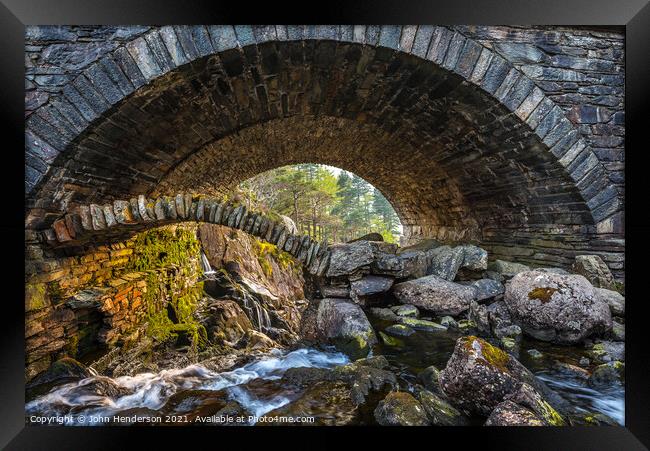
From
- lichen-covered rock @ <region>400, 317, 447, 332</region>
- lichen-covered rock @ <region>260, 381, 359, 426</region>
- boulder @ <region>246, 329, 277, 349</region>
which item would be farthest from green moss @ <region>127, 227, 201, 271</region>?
lichen-covered rock @ <region>400, 317, 447, 332</region>

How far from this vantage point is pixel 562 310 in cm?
234

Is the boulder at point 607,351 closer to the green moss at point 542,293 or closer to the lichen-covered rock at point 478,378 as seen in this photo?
the green moss at point 542,293

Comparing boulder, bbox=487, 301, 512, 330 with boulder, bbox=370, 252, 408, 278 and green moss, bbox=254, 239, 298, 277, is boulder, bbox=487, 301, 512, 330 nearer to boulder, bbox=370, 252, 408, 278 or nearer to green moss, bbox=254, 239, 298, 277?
boulder, bbox=370, 252, 408, 278

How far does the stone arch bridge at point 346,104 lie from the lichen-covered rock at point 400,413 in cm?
279

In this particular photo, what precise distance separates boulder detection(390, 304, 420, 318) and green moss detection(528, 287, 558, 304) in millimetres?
1168

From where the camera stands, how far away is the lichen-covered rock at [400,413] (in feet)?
5.23

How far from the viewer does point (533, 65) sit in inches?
100

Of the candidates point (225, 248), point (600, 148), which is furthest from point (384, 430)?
point (225, 248)

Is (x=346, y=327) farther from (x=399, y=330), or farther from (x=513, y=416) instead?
(x=513, y=416)

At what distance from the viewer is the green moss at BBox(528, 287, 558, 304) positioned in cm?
240

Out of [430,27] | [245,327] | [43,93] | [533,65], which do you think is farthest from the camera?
[245,327]
